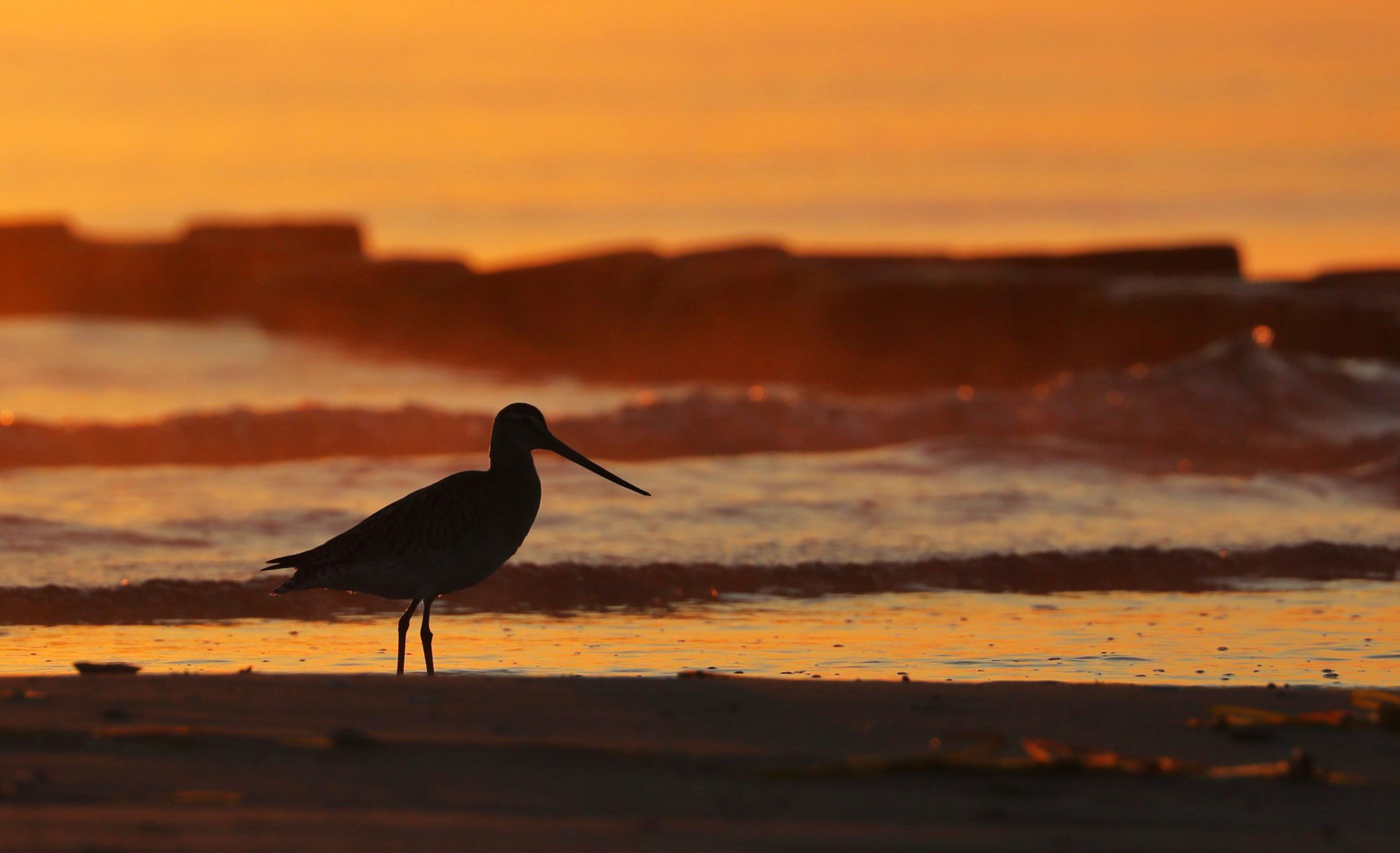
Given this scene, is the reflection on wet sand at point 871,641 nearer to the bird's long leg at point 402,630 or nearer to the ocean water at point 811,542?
the ocean water at point 811,542

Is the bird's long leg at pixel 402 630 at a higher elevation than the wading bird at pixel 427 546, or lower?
lower

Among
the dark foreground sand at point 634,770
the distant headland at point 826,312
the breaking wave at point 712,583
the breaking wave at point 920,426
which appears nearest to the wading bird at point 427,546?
the dark foreground sand at point 634,770

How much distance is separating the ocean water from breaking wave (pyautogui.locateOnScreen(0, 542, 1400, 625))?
0.02 meters

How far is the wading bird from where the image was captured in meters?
7.28

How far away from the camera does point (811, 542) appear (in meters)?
11.3

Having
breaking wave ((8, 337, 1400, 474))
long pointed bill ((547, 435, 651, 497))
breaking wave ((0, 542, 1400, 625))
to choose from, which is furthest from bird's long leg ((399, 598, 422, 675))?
breaking wave ((8, 337, 1400, 474))

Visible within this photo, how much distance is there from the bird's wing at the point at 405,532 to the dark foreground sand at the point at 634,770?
45.6 inches

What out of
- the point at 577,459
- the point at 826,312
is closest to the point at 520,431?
the point at 577,459

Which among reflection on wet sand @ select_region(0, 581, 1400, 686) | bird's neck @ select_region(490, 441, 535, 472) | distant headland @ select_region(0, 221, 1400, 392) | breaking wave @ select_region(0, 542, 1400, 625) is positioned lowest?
reflection on wet sand @ select_region(0, 581, 1400, 686)

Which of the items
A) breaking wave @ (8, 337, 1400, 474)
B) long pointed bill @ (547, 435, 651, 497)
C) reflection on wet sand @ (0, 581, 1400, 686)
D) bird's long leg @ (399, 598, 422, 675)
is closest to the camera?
bird's long leg @ (399, 598, 422, 675)

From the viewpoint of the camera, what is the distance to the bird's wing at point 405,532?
7.29 metres

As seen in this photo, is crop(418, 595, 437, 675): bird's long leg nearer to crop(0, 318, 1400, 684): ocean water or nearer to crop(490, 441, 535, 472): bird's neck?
crop(0, 318, 1400, 684): ocean water

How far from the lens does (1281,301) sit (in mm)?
32281

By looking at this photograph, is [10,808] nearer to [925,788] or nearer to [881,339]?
[925,788]
